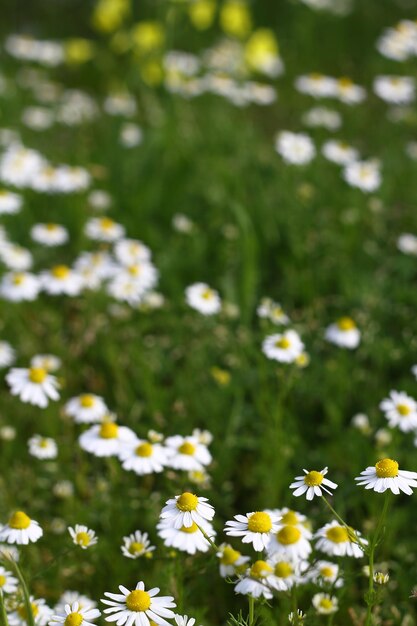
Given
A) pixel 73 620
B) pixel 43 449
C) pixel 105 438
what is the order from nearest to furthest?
pixel 73 620
pixel 105 438
pixel 43 449

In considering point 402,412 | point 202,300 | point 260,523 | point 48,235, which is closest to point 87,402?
point 202,300

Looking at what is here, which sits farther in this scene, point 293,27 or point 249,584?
point 293,27

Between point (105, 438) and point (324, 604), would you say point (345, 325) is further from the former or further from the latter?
point (324, 604)

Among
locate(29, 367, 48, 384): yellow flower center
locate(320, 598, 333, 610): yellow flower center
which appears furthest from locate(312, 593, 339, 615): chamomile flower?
locate(29, 367, 48, 384): yellow flower center

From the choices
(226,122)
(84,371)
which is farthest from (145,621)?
(226,122)

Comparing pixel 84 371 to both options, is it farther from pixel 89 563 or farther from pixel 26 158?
pixel 26 158

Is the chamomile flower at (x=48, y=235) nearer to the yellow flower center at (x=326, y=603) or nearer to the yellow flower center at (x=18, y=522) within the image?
the yellow flower center at (x=18, y=522)
